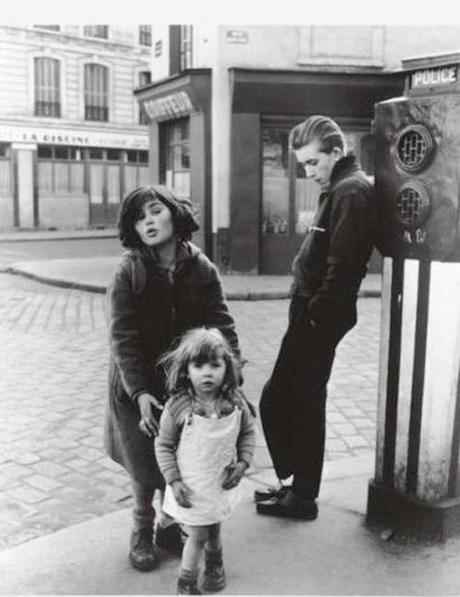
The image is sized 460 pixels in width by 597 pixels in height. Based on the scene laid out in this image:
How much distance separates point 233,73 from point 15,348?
7.72 m

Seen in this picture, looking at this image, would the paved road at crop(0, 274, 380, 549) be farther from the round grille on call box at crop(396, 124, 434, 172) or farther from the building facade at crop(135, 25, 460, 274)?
the building facade at crop(135, 25, 460, 274)

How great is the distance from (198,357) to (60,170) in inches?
1097

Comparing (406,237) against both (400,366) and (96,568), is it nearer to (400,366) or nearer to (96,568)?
(400,366)

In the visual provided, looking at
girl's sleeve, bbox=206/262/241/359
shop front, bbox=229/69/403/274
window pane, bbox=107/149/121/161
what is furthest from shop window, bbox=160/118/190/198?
window pane, bbox=107/149/121/161

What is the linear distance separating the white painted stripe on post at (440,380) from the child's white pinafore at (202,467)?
0.91 m

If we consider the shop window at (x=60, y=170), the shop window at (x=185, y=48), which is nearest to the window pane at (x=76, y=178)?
the shop window at (x=60, y=170)

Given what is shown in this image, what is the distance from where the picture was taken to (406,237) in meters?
3.07

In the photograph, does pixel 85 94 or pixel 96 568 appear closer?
pixel 96 568

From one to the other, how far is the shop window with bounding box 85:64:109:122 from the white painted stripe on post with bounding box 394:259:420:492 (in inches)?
1120

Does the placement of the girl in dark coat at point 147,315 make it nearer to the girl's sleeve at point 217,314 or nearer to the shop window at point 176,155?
the girl's sleeve at point 217,314

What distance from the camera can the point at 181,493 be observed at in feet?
8.68

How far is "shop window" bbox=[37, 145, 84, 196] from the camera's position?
28.9m

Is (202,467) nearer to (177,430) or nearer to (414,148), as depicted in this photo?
(177,430)

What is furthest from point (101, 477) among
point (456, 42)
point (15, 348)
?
point (456, 42)
